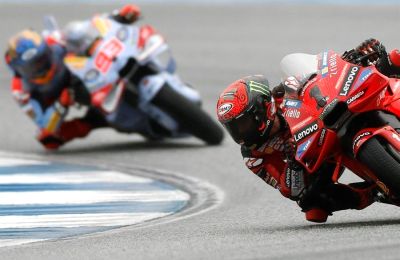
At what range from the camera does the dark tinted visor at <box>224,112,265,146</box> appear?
25.2ft

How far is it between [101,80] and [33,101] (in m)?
0.75

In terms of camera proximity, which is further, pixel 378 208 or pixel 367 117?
pixel 378 208

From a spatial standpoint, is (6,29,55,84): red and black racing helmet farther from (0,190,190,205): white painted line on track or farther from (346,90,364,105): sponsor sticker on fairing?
(346,90,364,105): sponsor sticker on fairing

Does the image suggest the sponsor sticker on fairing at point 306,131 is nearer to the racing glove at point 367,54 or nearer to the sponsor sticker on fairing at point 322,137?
the sponsor sticker on fairing at point 322,137


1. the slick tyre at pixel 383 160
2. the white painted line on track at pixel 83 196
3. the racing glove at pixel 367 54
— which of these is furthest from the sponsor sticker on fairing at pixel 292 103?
the white painted line on track at pixel 83 196

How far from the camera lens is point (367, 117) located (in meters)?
7.41

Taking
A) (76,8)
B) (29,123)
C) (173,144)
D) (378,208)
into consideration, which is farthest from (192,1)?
(378,208)

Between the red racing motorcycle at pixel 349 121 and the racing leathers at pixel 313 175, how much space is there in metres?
0.11

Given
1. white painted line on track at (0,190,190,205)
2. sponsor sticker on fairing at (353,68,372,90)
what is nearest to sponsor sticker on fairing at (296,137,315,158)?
sponsor sticker on fairing at (353,68,372,90)

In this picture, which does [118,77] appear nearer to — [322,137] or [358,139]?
[322,137]

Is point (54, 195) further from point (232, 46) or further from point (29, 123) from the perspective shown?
point (232, 46)

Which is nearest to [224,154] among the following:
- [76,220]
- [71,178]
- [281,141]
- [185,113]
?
[185,113]

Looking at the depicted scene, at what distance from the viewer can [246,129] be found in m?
7.73

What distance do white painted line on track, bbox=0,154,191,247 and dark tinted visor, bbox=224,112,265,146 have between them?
116cm
